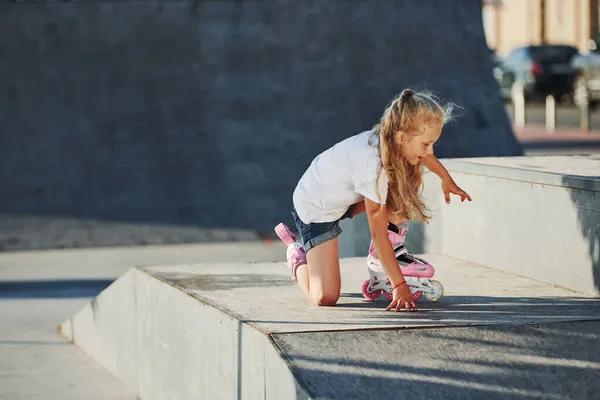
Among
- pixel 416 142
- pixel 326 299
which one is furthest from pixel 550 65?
pixel 416 142

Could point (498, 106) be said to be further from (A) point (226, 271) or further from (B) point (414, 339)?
(B) point (414, 339)

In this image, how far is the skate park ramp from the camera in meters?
11.6

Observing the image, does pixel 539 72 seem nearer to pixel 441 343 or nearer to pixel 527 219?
pixel 527 219

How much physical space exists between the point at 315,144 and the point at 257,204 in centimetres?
138

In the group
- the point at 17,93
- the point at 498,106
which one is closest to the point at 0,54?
the point at 17,93

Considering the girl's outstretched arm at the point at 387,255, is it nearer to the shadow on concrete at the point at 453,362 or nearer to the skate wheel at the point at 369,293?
the skate wheel at the point at 369,293

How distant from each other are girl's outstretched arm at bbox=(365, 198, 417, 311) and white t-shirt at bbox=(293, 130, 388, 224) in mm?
53

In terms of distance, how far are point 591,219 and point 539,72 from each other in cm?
2694

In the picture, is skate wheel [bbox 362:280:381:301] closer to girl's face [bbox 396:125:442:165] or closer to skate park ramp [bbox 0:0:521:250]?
girl's face [bbox 396:125:442:165]

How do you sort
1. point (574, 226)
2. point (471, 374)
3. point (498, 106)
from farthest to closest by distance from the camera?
point (498, 106), point (574, 226), point (471, 374)

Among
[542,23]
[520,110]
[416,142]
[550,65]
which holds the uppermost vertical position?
[542,23]

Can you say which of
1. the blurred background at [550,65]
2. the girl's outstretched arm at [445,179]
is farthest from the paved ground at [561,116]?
the girl's outstretched arm at [445,179]

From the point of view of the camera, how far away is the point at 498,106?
13.6 m

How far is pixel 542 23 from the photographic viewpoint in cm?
4656
